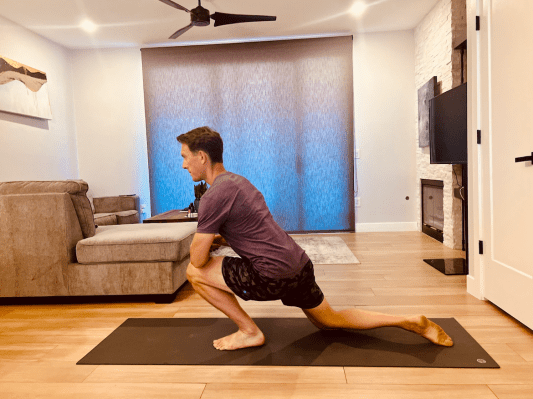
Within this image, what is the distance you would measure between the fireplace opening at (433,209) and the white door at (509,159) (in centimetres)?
220

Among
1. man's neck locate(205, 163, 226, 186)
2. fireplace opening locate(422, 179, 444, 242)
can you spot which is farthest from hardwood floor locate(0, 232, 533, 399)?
fireplace opening locate(422, 179, 444, 242)

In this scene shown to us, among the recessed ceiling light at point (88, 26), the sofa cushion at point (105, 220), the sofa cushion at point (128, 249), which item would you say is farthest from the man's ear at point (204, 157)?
the recessed ceiling light at point (88, 26)

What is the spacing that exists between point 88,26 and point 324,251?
4.09m

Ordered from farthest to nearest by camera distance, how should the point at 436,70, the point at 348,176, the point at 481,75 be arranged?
the point at 348,176
the point at 436,70
the point at 481,75

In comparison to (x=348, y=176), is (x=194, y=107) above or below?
above

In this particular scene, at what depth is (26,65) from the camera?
474 cm

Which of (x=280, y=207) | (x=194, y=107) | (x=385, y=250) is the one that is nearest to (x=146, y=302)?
(x=385, y=250)

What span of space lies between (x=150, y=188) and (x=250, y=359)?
4.39 m

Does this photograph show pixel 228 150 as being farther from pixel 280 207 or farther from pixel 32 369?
pixel 32 369

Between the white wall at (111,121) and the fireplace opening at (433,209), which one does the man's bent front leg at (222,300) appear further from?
the white wall at (111,121)

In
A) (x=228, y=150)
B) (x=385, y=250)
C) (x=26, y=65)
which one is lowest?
(x=385, y=250)

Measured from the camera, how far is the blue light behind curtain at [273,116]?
5.50 m

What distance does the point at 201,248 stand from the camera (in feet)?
5.78

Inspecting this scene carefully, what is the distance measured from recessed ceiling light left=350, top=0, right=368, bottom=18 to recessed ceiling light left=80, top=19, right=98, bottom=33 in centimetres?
322
